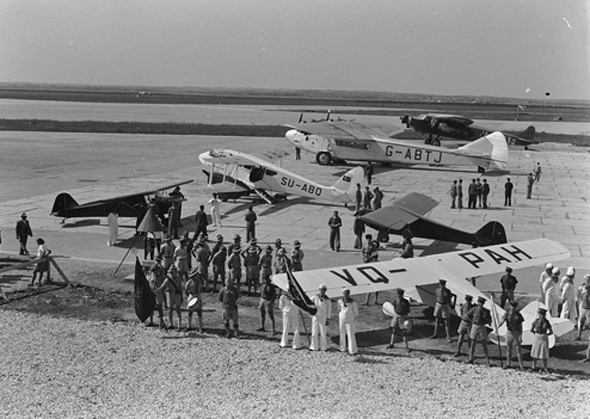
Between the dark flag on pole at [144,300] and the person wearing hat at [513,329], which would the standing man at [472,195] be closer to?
the person wearing hat at [513,329]

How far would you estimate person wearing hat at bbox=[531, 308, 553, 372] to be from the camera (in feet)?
39.0

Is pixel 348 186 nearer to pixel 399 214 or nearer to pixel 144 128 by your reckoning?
pixel 399 214

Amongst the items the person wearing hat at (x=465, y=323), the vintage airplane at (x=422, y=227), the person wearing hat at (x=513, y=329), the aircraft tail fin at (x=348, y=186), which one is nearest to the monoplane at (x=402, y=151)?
the aircraft tail fin at (x=348, y=186)

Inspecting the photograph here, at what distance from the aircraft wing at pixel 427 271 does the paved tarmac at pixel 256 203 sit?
1392 millimetres

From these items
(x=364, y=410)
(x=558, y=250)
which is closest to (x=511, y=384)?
(x=364, y=410)

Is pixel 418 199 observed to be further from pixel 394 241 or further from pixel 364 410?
pixel 364 410

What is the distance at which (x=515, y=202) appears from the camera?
3209 centimetres

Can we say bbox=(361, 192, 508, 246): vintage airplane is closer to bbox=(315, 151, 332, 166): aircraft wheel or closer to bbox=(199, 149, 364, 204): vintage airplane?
bbox=(199, 149, 364, 204): vintage airplane

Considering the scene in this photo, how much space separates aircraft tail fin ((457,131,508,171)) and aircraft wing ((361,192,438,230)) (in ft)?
66.1

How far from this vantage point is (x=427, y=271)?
14555mm

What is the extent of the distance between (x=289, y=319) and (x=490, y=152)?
108ft

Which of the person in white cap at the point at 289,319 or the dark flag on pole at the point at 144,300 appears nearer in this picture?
the person in white cap at the point at 289,319

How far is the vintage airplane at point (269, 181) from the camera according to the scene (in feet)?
93.7

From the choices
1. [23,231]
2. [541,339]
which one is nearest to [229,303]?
[541,339]
